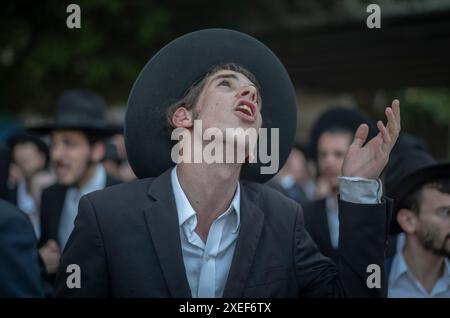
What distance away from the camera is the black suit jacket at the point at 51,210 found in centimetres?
445

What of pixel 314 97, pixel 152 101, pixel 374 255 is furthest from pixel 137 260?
pixel 314 97

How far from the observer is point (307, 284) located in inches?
86.6

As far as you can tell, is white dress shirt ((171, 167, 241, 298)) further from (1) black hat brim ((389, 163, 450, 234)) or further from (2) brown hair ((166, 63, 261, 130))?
(1) black hat brim ((389, 163, 450, 234))

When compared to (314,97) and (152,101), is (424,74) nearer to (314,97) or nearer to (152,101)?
(314,97)

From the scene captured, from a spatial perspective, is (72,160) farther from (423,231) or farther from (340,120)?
(423,231)

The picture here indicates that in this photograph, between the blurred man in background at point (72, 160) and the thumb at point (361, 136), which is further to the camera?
the blurred man in background at point (72, 160)

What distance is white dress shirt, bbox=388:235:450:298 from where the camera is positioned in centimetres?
317

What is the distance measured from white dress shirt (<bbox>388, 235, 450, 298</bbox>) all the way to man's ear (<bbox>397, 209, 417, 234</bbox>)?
0.58ft

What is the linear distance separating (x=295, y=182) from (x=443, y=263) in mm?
4770

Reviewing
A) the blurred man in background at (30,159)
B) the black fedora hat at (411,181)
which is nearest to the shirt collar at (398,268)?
the black fedora hat at (411,181)

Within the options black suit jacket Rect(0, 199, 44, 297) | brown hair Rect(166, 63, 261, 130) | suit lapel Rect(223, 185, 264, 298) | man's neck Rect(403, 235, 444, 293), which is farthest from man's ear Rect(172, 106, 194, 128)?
man's neck Rect(403, 235, 444, 293)

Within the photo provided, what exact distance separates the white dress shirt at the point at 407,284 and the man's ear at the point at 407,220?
0.18 meters

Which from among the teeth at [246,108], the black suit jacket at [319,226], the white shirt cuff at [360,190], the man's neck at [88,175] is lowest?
the black suit jacket at [319,226]

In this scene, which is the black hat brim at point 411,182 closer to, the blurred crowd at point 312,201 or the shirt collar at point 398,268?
the blurred crowd at point 312,201
